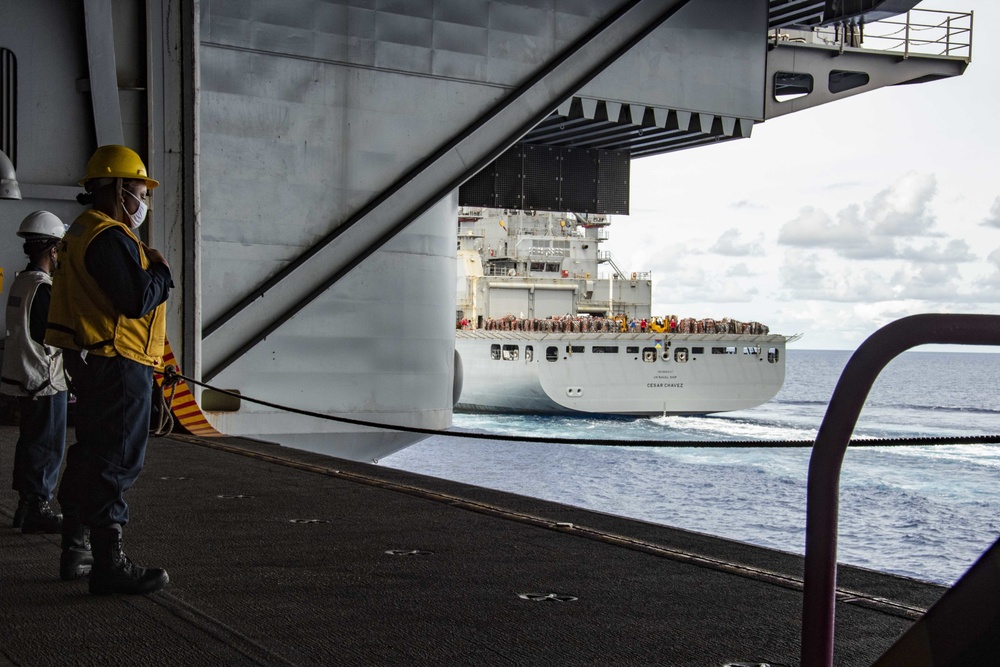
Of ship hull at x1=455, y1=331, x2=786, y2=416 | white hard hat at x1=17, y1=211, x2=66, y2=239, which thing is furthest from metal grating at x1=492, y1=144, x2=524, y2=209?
ship hull at x1=455, y1=331, x2=786, y2=416

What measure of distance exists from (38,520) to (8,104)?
673 cm

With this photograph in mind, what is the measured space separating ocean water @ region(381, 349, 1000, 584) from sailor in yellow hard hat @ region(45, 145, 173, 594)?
9338mm

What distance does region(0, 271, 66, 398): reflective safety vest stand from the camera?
16.9ft

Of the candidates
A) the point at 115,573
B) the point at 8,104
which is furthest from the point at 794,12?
the point at 115,573

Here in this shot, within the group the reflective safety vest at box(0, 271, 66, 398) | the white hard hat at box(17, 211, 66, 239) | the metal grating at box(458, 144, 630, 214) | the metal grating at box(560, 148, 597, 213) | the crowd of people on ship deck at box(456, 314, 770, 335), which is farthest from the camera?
the crowd of people on ship deck at box(456, 314, 770, 335)

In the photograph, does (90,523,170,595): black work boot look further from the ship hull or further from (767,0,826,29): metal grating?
the ship hull

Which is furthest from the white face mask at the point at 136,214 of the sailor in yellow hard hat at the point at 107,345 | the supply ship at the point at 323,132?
the supply ship at the point at 323,132

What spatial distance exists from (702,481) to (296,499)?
23223mm

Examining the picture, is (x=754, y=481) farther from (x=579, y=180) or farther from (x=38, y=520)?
(x=38, y=520)

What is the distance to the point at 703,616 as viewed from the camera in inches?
153

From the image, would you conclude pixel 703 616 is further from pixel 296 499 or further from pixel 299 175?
pixel 299 175

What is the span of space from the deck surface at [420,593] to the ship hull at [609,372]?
31954 millimetres

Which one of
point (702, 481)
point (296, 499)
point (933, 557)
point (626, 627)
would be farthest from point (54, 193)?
point (702, 481)

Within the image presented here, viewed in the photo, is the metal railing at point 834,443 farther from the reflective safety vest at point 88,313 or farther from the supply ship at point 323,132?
the supply ship at point 323,132
